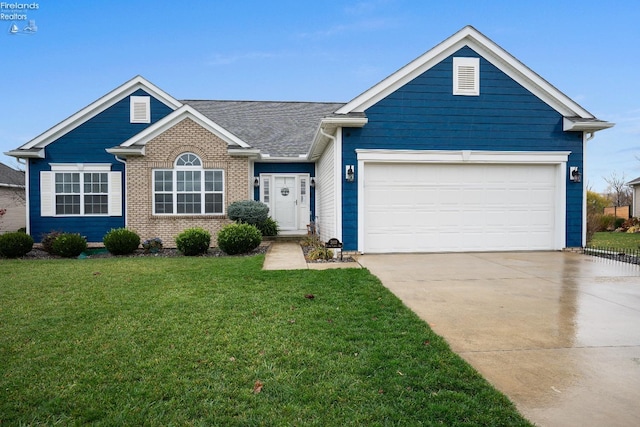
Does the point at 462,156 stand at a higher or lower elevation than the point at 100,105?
lower

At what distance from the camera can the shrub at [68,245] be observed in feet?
33.0

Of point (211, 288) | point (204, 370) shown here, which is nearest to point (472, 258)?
point (211, 288)

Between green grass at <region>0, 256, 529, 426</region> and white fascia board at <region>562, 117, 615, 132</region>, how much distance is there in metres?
7.96

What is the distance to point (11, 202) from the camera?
19297 mm

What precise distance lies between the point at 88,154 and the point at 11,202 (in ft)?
33.3

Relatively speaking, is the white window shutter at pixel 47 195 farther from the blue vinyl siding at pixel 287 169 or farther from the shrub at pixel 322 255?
the shrub at pixel 322 255

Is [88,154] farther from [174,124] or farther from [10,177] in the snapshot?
[10,177]

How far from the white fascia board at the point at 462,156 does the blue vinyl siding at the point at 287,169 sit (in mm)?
5006

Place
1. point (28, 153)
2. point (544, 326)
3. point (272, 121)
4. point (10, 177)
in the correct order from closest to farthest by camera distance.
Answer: point (544, 326)
point (28, 153)
point (272, 121)
point (10, 177)

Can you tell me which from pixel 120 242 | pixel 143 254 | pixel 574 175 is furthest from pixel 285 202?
pixel 574 175

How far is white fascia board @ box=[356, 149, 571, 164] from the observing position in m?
9.54

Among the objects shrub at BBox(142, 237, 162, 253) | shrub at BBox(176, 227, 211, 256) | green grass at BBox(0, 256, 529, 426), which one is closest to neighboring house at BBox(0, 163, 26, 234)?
shrub at BBox(142, 237, 162, 253)

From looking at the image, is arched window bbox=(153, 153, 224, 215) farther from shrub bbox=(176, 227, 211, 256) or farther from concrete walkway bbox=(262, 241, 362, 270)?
concrete walkway bbox=(262, 241, 362, 270)

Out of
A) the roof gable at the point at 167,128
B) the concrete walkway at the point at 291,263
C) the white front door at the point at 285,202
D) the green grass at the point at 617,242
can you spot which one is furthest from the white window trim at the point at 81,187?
the green grass at the point at 617,242
